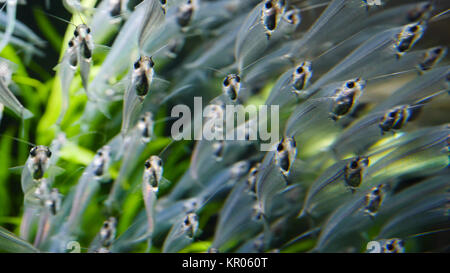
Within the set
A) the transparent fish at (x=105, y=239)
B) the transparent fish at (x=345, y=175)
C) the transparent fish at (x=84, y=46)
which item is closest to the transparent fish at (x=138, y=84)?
the transparent fish at (x=84, y=46)

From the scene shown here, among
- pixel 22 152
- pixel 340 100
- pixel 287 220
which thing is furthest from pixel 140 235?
pixel 340 100

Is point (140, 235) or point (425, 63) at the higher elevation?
point (425, 63)

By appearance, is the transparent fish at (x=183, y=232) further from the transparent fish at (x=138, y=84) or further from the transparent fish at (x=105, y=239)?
the transparent fish at (x=138, y=84)

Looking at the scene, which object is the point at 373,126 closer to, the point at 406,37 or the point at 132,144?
the point at 406,37

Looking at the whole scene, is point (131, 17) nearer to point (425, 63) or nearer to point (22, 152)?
point (22, 152)

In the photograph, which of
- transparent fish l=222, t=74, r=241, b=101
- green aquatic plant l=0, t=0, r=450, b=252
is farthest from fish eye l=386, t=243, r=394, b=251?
transparent fish l=222, t=74, r=241, b=101

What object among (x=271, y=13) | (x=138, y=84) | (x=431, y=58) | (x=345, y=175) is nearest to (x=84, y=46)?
(x=138, y=84)

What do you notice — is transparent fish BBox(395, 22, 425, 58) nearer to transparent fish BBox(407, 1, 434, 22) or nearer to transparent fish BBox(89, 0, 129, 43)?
transparent fish BBox(407, 1, 434, 22)

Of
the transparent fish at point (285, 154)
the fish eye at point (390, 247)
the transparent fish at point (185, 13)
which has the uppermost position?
the transparent fish at point (185, 13)
